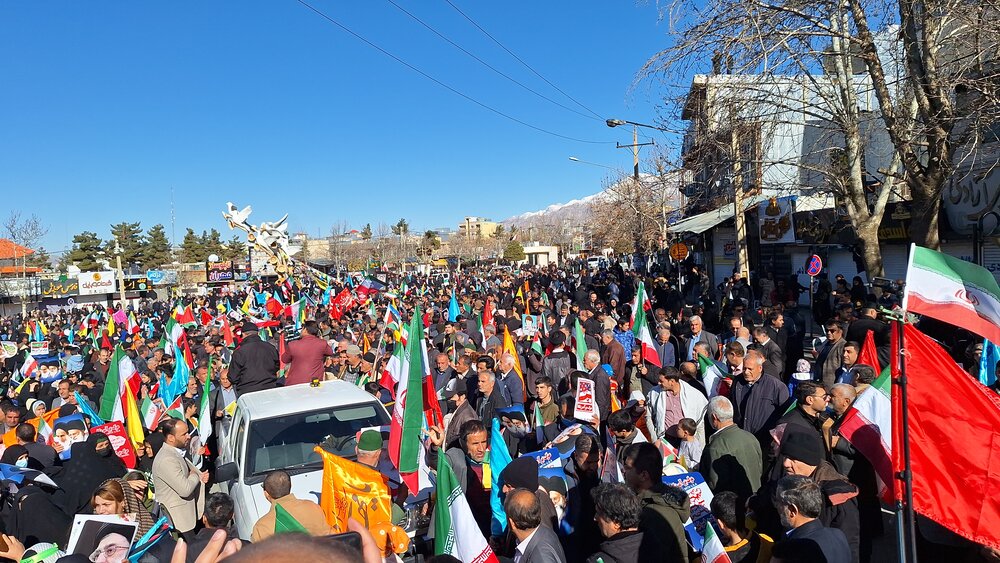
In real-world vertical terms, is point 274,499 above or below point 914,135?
below

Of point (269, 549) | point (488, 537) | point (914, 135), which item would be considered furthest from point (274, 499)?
point (914, 135)

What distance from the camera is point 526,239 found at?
146250mm

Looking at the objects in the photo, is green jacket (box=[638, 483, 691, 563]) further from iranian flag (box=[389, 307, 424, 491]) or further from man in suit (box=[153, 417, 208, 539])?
man in suit (box=[153, 417, 208, 539])

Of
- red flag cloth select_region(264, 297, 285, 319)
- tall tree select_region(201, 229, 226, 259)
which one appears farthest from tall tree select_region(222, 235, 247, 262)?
red flag cloth select_region(264, 297, 285, 319)

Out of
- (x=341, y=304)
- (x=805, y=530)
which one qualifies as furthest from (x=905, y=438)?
(x=341, y=304)

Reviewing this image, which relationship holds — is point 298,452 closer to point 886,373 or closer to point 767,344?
point 886,373

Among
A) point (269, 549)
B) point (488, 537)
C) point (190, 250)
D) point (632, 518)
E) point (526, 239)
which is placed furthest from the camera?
point (526, 239)

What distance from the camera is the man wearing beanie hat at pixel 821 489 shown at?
3824 millimetres

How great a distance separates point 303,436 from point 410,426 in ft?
4.92

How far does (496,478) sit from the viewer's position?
4.80 meters

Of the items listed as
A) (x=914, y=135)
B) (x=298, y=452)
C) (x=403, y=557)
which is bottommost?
(x=403, y=557)

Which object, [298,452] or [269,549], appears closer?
[269,549]

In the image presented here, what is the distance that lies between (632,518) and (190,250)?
91.3 meters

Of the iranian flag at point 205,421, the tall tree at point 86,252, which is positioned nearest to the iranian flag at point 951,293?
the iranian flag at point 205,421
